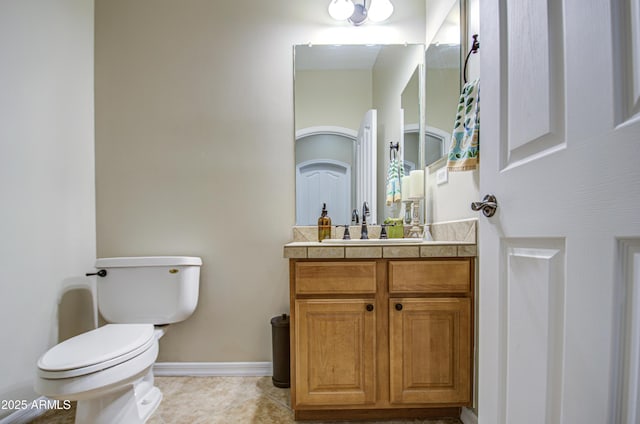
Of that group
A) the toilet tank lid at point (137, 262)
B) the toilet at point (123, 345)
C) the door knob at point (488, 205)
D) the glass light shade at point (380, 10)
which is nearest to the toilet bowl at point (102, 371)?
the toilet at point (123, 345)

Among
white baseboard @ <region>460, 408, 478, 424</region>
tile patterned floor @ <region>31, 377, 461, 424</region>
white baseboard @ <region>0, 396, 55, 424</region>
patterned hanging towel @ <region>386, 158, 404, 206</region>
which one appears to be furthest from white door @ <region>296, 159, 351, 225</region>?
white baseboard @ <region>0, 396, 55, 424</region>

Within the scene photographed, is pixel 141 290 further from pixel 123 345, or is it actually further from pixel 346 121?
pixel 346 121

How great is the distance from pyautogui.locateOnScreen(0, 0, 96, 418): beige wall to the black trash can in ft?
3.87

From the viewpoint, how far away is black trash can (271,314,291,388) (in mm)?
1725

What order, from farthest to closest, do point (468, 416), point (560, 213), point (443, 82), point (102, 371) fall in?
point (443, 82) < point (468, 416) < point (102, 371) < point (560, 213)

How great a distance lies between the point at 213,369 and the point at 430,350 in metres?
1.34

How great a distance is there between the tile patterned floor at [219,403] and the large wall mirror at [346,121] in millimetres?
1002

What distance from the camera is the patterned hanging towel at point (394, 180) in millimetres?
1876

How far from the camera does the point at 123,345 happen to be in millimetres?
1246

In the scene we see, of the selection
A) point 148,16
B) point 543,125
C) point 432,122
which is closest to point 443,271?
point 543,125

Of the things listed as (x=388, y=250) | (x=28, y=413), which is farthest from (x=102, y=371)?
(x=388, y=250)

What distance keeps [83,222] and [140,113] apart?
0.76 meters

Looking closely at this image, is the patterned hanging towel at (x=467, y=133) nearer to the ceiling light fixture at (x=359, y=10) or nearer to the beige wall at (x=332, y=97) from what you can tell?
the beige wall at (x=332, y=97)

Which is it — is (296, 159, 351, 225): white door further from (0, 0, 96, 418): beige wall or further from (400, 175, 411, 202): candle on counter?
(0, 0, 96, 418): beige wall
